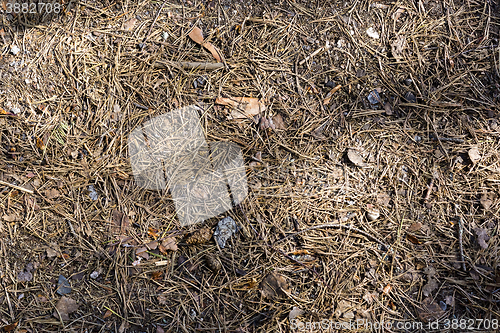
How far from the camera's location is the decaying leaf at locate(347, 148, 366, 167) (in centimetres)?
193

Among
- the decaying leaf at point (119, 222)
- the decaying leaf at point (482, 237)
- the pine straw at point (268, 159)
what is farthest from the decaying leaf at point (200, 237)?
the decaying leaf at point (482, 237)

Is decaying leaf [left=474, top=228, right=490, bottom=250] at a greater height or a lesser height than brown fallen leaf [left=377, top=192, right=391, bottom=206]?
lesser

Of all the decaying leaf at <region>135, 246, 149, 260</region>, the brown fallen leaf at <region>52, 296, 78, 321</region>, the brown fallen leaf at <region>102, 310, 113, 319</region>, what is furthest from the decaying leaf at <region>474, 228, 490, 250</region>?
the brown fallen leaf at <region>52, 296, 78, 321</region>

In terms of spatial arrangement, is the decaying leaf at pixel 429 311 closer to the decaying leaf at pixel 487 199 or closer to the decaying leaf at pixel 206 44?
the decaying leaf at pixel 487 199

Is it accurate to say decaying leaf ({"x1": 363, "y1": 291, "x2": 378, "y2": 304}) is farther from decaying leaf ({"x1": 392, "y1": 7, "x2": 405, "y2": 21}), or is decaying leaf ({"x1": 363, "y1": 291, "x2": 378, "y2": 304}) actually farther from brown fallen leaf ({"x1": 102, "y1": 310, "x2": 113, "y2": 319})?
decaying leaf ({"x1": 392, "y1": 7, "x2": 405, "y2": 21})

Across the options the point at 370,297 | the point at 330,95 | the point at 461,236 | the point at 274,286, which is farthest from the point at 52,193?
the point at 461,236

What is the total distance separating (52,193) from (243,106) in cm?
123

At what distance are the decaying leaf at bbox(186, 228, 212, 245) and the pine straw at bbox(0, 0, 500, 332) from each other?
0.04 metres

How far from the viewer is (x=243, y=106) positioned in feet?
6.50

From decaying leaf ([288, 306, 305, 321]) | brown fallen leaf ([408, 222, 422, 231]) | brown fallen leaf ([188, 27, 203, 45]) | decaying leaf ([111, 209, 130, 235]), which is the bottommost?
decaying leaf ([288, 306, 305, 321])

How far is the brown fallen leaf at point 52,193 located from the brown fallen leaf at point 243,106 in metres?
1.08

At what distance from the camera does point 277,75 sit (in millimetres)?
2023

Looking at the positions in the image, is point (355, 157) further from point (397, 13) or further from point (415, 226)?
point (397, 13)

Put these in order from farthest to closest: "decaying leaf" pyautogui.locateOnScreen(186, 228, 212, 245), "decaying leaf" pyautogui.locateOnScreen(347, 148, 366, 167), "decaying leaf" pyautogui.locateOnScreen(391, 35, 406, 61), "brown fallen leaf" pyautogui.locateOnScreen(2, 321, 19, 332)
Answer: "decaying leaf" pyautogui.locateOnScreen(391, 35, 406, 61), "decaying leaf" pyautogui.locateOnScreen(347, 148, 366, 167), "decaying leaf" pyautogui.locateOnScreen(186, 228, 212, 245), "brown fallen leaf" pyautogui.locateOnScreen(2, 321, 19, 332)
